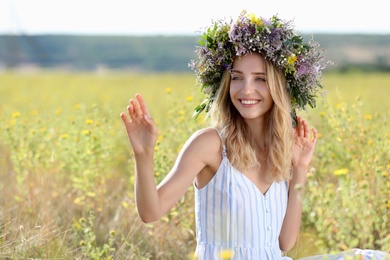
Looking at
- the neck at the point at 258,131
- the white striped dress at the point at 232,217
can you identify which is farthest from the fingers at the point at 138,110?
the neck at the point at 258,131

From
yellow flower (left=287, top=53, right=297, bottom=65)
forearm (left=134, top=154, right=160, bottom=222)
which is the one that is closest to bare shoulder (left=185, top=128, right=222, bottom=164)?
forearm (left=134, top=154, right=160, bottom=222)

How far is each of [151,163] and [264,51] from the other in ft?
2.42

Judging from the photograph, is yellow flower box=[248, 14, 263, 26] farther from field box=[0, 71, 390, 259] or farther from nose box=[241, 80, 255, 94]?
field box=[0, 71, 390, 259]

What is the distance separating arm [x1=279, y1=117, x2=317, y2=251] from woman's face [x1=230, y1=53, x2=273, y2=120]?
9.4 inches

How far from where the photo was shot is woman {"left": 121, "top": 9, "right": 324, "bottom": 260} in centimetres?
319

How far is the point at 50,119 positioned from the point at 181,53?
6547cm

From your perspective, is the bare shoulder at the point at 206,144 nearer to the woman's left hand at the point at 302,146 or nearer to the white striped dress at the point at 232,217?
the white striped dress at the point at 232,217

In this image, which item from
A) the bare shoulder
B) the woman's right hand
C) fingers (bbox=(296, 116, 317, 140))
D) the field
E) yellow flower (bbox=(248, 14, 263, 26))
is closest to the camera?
the woman's right hand

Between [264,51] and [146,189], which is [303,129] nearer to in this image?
[264,51]

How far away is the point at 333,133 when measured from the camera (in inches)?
209

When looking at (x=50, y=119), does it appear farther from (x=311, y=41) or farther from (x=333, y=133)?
(x=311, y=41)

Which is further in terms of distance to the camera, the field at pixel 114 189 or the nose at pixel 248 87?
the field at pixel 114 189

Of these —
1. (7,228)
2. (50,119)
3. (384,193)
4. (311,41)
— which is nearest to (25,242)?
(7,228)

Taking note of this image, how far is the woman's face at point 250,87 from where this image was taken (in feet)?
10.6
